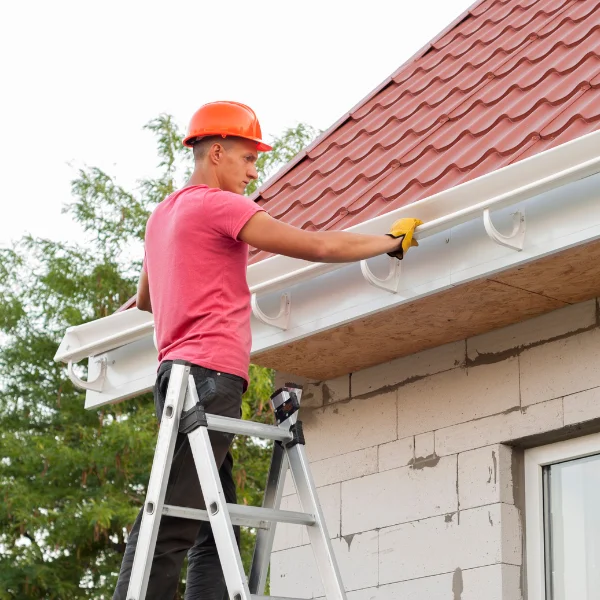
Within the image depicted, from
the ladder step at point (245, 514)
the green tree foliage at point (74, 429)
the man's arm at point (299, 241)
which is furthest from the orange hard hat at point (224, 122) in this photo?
the green tree foliage at point (74, 429)

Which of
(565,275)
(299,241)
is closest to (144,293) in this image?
(299,241)

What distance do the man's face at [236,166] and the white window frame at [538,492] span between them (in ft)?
5.88

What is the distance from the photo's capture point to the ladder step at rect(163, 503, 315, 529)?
11.4ft

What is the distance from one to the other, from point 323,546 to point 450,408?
1.52m

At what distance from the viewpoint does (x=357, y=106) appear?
22.6ft

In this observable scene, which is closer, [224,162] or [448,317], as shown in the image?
[224,162]

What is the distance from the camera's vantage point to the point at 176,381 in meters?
3.60

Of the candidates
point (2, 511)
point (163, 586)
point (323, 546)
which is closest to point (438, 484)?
point (323, 546)

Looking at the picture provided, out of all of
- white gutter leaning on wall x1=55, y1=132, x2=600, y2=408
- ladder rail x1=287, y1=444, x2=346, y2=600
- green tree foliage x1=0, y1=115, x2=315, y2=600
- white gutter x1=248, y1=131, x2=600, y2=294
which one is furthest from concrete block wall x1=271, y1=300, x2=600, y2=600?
green tree foliage x1=0, y1=115, x2=315, y2=600

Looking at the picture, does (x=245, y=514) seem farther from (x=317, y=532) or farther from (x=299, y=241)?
(x=299, y=241)

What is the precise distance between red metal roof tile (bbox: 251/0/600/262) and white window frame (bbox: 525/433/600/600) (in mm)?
1185

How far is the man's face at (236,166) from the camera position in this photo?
4016 mm

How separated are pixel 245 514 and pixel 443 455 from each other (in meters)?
1.71

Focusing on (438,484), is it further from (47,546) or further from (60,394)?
(60,394)
